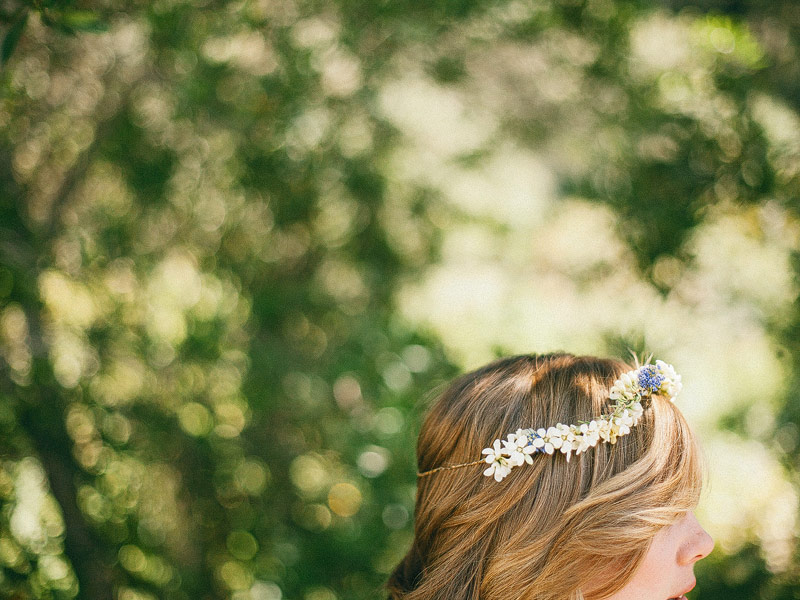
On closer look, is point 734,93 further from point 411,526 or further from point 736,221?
point 411,526

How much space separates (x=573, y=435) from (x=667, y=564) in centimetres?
32

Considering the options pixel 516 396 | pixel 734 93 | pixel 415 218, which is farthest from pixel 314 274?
pixel 734 93

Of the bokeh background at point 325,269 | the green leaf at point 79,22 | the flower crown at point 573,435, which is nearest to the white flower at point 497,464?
the flower crown at point 573,435

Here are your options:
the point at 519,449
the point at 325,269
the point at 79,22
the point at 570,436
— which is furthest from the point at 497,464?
the point at 325,269

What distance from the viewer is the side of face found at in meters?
1.18

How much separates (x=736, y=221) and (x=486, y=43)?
1117 millimetres

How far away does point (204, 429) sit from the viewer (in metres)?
2.16

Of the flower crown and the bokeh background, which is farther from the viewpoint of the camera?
the bokeh background

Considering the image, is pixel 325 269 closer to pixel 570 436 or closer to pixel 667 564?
pixel 570 436

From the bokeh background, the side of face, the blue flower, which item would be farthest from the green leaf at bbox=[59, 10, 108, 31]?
the side of face

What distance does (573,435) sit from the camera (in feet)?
3.96

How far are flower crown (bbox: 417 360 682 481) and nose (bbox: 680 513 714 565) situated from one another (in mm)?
246

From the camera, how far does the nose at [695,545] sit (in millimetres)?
1179

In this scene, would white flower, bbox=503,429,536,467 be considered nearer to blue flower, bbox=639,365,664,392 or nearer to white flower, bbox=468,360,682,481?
white flower, bbox=468,360,682,481
